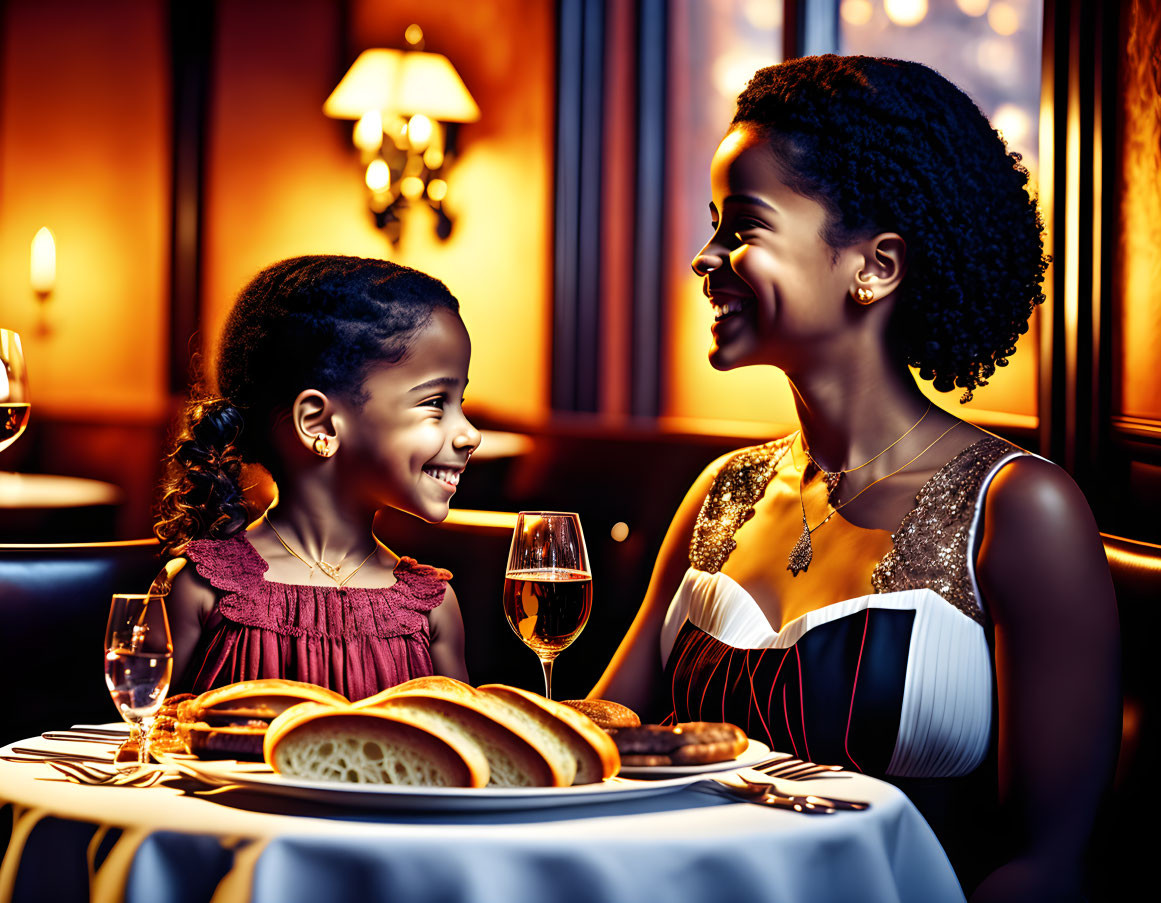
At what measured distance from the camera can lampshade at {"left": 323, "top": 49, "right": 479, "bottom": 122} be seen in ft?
18.6

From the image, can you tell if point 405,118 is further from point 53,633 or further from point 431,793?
point 431,793

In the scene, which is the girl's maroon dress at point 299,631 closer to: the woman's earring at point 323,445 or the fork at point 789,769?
the woman's earring at point 323,445

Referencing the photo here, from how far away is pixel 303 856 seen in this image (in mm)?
1024

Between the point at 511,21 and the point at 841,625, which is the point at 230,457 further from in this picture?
the point at 511,21

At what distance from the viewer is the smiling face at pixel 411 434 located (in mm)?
1794

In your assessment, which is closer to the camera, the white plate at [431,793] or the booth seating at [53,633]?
the white plate at [431,793]

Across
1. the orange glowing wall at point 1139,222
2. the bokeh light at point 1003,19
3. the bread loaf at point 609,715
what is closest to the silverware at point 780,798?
the bread loaf at point 609,715

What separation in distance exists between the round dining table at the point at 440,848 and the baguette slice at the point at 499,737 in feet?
0.11

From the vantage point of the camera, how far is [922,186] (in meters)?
1.79

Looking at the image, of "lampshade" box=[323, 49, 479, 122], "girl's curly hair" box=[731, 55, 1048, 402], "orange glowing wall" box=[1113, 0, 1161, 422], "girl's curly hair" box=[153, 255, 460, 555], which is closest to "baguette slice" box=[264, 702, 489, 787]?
"girl's curly hair" box=[153, 255, 460, 555]

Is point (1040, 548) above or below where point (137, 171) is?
below

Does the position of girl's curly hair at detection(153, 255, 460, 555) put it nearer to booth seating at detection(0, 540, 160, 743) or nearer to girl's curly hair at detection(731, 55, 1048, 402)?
booth seating at detection(0, 540, 160, 743)

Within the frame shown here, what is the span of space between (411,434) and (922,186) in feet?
2.62

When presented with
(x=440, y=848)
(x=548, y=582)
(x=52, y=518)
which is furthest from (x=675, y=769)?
(x=52, y=518)
